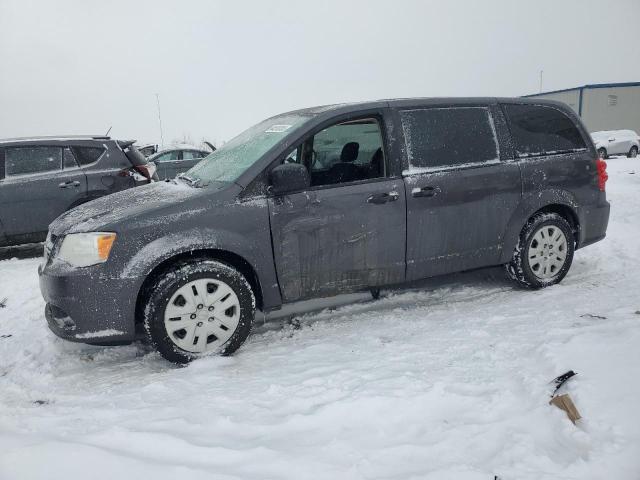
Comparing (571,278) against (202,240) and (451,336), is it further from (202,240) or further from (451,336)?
(202,240)

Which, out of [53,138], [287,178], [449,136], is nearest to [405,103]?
[449,136]

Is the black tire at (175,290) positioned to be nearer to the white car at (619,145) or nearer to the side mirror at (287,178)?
the side mirror at (287,178)

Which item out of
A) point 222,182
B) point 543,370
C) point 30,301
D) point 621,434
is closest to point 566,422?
point 621,434

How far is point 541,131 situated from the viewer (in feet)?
14.5

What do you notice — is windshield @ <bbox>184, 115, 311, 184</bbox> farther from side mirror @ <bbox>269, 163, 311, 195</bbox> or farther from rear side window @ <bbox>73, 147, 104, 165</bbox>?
rear side window @ <bbox>73, 147, 104, 165</bbox>

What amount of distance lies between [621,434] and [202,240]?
2.56 m

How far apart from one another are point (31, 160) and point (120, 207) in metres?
4.06

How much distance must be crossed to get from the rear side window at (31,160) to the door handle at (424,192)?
5.15 meters

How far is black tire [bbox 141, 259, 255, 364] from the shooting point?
3.14m

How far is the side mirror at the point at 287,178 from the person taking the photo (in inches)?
131

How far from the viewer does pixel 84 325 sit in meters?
3.11

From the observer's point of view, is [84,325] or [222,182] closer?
[84,325]

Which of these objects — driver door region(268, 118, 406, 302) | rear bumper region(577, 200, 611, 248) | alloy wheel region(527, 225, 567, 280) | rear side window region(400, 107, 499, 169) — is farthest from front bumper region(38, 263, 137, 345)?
rear bumper region(577, 200, 611, 248)

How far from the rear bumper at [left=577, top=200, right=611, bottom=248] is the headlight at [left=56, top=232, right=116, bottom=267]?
13.6ft
